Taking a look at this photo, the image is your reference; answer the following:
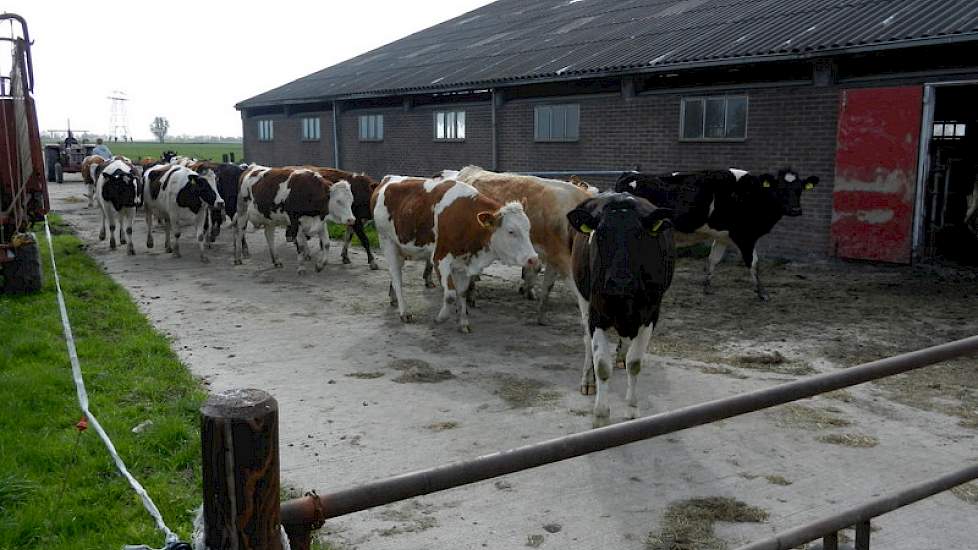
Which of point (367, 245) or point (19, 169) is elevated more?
point (19, 169)

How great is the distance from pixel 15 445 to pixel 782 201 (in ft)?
31.3

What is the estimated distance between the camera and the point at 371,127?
25.7 meters

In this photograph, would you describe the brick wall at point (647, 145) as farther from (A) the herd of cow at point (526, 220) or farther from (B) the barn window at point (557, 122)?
(A) the herd of cow at point (526, 220)

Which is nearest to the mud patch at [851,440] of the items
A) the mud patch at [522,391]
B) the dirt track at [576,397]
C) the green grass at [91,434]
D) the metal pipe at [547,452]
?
the dirt track at [576,397]

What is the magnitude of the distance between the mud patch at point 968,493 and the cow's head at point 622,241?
2215 mm

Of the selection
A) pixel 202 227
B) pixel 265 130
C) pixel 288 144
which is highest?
pixel 265 130

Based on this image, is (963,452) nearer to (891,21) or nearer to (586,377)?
(586,377)

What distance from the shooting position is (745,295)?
1095 cm

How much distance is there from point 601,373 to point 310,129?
26.0 m

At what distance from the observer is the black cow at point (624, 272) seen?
5270 millimetres

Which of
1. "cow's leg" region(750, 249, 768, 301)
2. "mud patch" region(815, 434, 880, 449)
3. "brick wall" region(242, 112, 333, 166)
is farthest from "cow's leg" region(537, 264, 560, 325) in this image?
"brick wall" region(242, 112, 333, 166)

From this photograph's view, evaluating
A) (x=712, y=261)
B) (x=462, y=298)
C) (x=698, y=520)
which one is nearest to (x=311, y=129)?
(x=712, y=261)

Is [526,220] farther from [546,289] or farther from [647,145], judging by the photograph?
[647,145]

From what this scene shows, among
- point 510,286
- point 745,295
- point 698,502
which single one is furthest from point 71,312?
point 745,295
